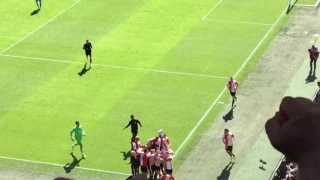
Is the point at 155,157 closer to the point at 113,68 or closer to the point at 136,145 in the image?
the point at 136,145

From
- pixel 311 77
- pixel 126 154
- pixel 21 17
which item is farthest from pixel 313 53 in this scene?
pixel 21 17

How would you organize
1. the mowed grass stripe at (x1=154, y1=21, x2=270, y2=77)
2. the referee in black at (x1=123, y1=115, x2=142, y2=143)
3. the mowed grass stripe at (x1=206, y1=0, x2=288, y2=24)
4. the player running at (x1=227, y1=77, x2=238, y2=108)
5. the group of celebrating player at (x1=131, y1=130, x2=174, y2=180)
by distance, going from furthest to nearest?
the mowed grass stripe at (x1=206, y1=0, x2=288, y2=24) < the mowed grass stripe at (x1=154, y1=21, x2=270, y2=77) < the player running at (x1=227, y1=77, x2=238, y2=108) < the referee in black at (x1=123, y1=115, x2=142, y2=143) < the group of celebrating player at (x1=131, y1=130, x2=174, y2=180)

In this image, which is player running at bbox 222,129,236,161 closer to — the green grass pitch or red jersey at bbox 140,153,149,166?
the green grass pitch

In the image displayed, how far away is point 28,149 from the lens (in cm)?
2564

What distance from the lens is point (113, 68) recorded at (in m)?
33.0

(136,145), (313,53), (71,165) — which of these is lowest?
(71,165)

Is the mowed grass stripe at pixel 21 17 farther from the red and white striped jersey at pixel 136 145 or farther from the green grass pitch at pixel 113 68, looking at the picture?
the red and white striped jersey at pixel 136 145

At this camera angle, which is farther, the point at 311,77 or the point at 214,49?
the point at 214,49

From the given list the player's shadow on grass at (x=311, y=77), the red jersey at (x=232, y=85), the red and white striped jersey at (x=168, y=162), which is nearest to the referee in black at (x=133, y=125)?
the red and white striped jersey at (x=168, y=162)

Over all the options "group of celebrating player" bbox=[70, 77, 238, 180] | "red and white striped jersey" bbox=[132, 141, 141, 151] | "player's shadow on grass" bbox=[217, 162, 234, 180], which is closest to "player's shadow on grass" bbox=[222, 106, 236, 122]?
"player's shadow on grass" bbox=[217, 162, 234, 180]

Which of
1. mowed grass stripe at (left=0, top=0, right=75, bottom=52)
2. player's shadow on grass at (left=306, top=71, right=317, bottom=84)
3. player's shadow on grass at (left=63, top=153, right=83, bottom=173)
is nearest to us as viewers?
player's shadow on grass at (left=63, top=153, right=83, bottom=173)

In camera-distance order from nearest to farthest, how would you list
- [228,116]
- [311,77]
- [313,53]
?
1. [228,116]
2. [313,53]
3. [311,77]

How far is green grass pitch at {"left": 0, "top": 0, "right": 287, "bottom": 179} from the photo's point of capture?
26469 millimetres

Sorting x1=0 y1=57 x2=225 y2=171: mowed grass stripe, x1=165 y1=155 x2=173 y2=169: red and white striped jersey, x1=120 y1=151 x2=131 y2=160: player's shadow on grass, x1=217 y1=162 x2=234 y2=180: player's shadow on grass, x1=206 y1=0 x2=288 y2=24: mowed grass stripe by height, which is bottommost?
x1=206 y1=0 x2=288 y2=24: mowed grass stripe
